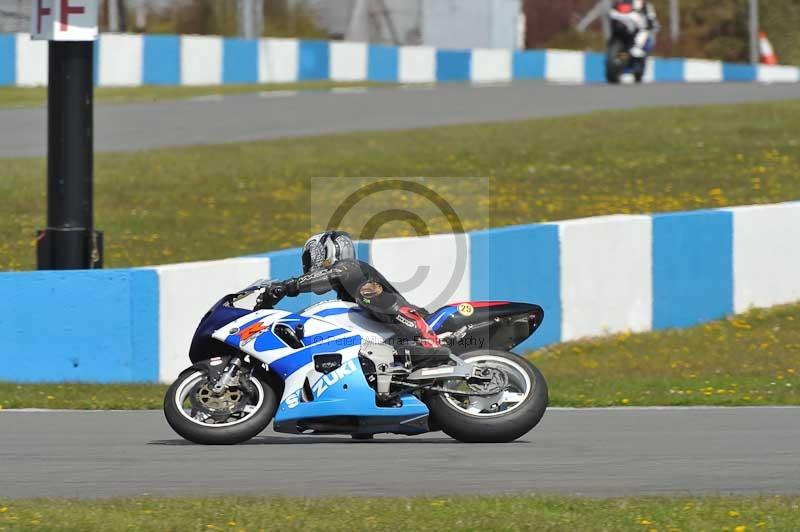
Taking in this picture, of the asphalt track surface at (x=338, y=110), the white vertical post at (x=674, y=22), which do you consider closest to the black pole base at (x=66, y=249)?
the asphalt track surface at (x=338, y=110)

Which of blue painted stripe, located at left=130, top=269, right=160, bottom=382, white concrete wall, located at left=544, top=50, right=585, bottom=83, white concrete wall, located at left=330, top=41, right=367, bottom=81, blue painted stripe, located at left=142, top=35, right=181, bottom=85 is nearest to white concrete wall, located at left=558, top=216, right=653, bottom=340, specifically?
blue painted stripe, located at left=130, top=269, right=160, bottom=382

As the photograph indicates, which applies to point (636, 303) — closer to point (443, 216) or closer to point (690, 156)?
point (443, 216)

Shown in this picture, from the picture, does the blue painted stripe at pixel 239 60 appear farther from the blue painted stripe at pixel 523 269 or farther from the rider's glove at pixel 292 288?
the rider's glove at pixel 292 288

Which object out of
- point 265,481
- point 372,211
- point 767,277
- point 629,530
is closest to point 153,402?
point 265,481

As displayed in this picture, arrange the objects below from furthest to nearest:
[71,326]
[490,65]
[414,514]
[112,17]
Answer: [490,65] → [112,17] → [71,326] → [414,514]

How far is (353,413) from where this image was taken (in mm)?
8117

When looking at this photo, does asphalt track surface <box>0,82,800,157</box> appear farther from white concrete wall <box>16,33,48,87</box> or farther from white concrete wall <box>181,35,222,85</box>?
white concrete wall <box>181,35,222,85</box>

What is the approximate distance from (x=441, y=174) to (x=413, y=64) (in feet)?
50.2

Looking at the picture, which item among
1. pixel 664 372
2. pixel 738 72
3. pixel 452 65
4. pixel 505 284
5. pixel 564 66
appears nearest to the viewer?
pixel 664 372

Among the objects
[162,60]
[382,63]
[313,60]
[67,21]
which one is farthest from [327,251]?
[382,63]

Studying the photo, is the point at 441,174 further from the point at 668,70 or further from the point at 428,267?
the point at 668,70

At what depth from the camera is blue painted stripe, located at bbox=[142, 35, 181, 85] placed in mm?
29078

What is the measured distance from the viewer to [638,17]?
27.0 m

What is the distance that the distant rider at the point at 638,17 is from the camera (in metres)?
26.9
